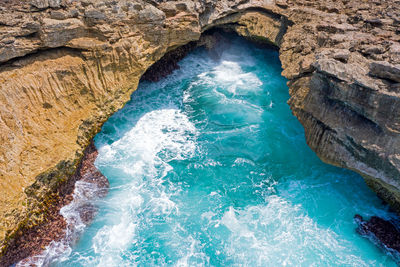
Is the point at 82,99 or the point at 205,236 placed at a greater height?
the point at 82,99

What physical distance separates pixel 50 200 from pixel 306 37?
50.1 feet

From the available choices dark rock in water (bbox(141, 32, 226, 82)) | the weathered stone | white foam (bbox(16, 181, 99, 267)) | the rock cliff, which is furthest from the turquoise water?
the weathered stone

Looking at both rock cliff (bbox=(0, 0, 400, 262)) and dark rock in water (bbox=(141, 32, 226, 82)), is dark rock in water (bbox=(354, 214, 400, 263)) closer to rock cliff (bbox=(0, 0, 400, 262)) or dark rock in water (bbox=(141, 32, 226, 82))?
rock cliff (bbox=(0, 0, 400, 262))

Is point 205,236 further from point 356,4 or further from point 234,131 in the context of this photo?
point 356,4

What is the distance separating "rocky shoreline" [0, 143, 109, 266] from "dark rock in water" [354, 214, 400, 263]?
11819 mm

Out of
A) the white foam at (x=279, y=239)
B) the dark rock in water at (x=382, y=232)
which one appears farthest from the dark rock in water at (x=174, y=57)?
the dark rock in water at (x=382, y=232)

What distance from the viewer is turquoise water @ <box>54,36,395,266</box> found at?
11.2m

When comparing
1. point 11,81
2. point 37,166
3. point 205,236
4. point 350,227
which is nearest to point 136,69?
point 11,81

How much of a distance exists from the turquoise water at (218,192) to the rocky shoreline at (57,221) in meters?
0.50

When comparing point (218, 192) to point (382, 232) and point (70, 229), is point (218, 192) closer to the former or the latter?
point (70, 229)

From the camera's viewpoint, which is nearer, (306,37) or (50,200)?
(50,200)

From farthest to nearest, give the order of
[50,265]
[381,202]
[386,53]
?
1. [381,202]
2. [386,53]
3. [50,265]

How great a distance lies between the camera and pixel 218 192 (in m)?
13.2

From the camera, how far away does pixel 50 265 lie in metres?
10.5
